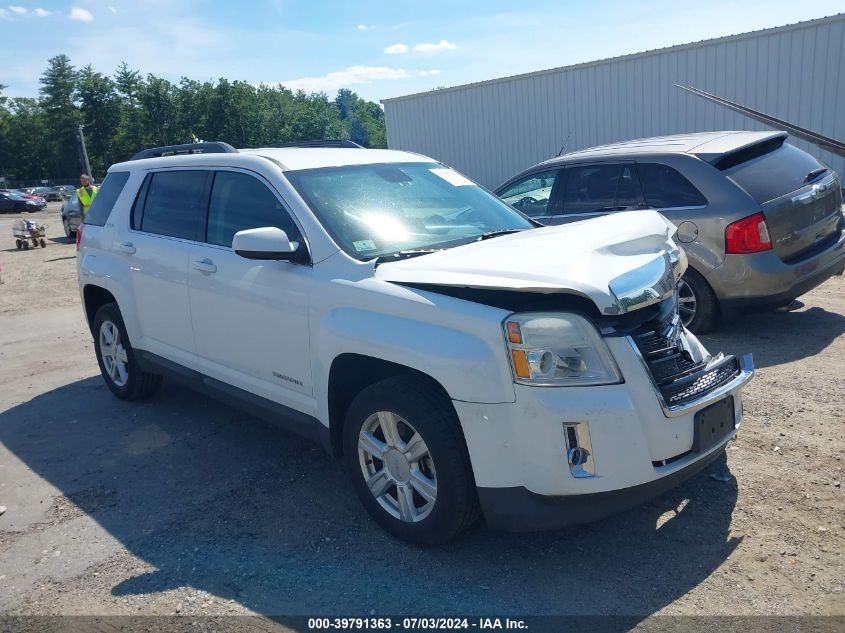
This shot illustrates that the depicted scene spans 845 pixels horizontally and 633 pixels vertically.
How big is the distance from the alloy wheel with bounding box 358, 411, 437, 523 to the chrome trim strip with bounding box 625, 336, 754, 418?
1.02m

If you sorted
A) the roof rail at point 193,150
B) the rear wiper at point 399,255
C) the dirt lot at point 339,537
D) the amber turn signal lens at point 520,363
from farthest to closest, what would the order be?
1. the roof rail at point 193,150
2. the rear wiper at point 399,255
3. the dirt lot at point 339,537
4. the amber turn signal lens at point 520,363

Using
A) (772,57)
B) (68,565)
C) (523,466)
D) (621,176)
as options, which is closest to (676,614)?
(523,466)

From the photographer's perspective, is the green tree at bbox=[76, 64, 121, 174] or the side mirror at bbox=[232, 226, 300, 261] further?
the green tree at bbox=[76, 64, 121, 174]

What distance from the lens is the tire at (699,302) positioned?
639 centimetres

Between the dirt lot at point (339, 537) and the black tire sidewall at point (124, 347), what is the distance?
1.25 feet

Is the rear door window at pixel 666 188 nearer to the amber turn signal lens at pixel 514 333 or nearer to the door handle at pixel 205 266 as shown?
the amber turn signal lens at pixel 514 333

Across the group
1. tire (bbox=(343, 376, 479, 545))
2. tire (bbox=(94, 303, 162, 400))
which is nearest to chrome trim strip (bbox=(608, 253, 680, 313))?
tire (bbox=(343, 376, 479, 545))

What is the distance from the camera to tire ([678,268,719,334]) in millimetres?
6387

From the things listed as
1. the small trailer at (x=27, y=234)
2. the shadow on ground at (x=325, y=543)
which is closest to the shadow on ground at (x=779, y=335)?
the shadow on ground at (x=325, y=543)

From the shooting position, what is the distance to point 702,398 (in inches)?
127

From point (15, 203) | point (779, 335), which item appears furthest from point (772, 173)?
point (15, 203)

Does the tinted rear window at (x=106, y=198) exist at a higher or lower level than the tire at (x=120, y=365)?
higher

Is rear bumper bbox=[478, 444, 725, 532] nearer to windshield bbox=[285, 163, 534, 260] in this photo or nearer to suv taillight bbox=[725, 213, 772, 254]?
windshield bbox=[285, 163, 534, 260]

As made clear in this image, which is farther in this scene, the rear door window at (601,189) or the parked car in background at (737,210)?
the rear door window at (601,189)
